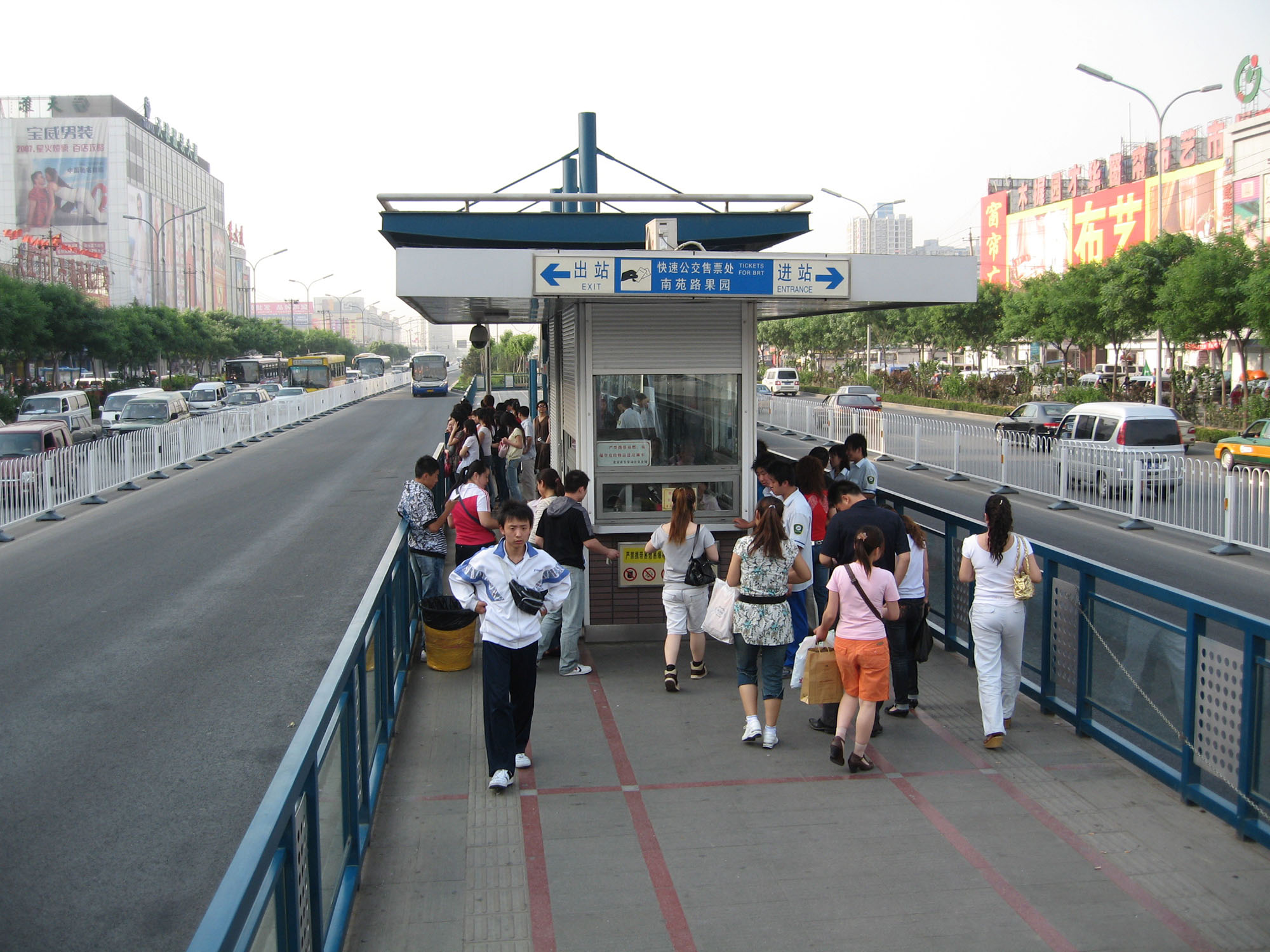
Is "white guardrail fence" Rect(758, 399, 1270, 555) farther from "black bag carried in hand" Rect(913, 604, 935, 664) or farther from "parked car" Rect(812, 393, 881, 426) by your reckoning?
"black bag carried in hand" Rect(913, 604, 935, 664)

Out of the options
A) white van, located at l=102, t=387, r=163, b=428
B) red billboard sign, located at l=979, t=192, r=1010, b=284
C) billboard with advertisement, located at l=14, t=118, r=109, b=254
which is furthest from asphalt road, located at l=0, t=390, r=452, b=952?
billboard with advertisement, located at l=14, t=118, r=109, b=254

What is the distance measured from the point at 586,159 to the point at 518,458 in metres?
→ 4.15

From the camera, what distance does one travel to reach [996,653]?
6715 millimetres

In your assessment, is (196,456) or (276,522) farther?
(196,456)

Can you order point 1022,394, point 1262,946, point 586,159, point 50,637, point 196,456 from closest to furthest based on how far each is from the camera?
point 1262,946
point 50,637
point 586,159
point 196,456
point 1022,394

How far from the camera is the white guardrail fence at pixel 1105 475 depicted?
14.5 metres

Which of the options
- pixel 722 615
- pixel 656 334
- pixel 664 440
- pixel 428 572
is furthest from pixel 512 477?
pixel 722 615

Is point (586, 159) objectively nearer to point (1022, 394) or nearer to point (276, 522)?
point (276, 522)

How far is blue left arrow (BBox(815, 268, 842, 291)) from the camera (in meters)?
8.23

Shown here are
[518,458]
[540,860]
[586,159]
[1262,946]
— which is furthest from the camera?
[518,458]

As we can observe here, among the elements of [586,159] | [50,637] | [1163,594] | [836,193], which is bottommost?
[50,637]

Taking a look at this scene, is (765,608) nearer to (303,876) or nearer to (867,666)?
(867,666)

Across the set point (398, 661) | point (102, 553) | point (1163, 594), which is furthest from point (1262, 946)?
point (102, 553)

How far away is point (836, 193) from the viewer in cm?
4581
